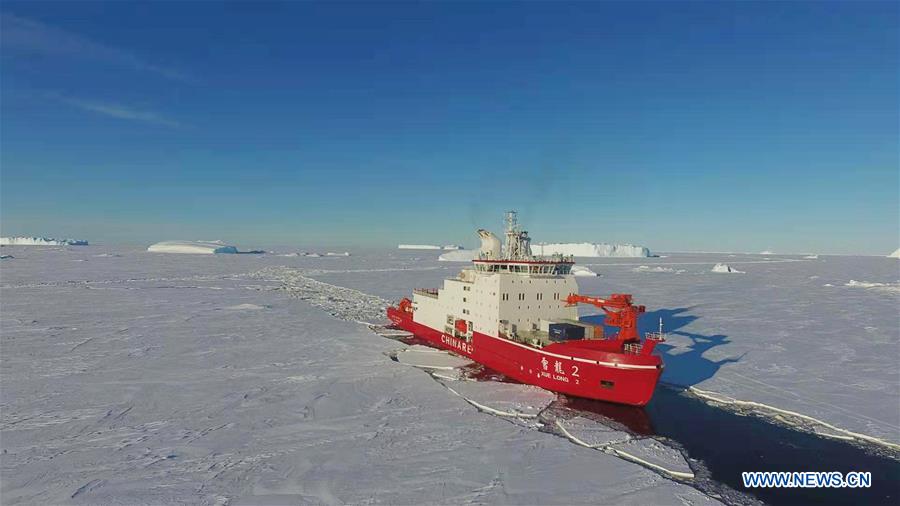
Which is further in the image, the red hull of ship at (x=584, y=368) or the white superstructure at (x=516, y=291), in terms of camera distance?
the white superstructure at (x=516, y=291)

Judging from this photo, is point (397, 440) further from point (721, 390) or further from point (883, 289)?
point (883, 289)

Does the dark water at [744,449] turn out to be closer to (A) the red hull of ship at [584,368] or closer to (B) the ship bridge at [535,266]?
(A) the red hull of ship at [584,368]

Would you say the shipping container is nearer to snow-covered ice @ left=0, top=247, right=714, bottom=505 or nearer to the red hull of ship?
the red hull of ship

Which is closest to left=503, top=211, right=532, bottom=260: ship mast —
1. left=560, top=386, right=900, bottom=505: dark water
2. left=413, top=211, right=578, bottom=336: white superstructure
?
left=413, top=211, right=578, bottom=336: white superstructure

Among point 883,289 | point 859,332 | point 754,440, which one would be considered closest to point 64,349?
point 754,440

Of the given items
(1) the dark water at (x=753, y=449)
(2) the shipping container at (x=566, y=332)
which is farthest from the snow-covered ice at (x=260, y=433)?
(2) the shipping container at (x=566, y=332)

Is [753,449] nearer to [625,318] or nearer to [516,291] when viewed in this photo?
[625,318]

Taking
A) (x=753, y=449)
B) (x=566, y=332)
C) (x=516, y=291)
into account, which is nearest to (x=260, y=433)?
(x=566, y=332)
